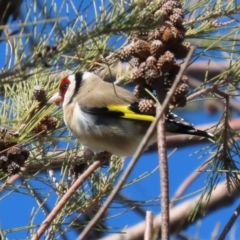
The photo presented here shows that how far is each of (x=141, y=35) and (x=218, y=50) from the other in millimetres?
235

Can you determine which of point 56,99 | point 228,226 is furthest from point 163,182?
point 56,99

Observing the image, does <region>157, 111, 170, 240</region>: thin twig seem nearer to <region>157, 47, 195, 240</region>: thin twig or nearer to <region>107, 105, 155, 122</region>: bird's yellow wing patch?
<region>157, 47, 195, 240</region>: thin twig

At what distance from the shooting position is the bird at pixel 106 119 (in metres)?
1.96

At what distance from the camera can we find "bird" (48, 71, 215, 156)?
1.96 meters

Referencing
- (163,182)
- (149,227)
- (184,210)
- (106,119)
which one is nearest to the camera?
(163,182)

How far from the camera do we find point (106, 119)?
7.17 ft

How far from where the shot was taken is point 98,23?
A: 4.01 ft

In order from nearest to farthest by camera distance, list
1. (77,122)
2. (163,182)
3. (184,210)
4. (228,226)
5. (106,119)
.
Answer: (163,182) → (228,226) → (77,122) → (106,119) → (184,210)

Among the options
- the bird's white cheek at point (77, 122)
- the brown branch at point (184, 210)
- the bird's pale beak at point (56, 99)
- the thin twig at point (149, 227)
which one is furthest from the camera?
the brown branch at point (184, 210)

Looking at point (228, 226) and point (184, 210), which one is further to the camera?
point (184, 210)

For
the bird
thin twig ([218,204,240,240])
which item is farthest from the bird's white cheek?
thin twig ([218,204,240,240])

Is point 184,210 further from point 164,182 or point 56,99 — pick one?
point 164,182

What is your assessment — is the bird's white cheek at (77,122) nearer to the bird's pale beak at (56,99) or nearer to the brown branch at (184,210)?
the bird's pale beak at (56,99)

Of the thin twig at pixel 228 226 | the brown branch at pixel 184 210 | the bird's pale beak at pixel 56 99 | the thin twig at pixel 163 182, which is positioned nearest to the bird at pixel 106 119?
the bird's pale beak at pixel 56 99
